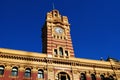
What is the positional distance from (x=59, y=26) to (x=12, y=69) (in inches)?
609

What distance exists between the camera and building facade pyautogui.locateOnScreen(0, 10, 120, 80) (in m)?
37.4

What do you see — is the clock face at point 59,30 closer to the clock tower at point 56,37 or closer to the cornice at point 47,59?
the clock tower at point 56,37

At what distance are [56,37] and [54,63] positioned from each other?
22.8ft

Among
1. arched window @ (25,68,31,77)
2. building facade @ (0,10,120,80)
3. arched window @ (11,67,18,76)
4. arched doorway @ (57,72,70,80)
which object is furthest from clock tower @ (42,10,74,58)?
arched window @ (11,67,18,76)

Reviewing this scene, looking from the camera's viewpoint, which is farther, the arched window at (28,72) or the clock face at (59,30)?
the clock face at (59,30)

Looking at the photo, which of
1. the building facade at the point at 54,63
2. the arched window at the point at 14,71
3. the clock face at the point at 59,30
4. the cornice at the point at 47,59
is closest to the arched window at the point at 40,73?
the building facade at the point at 54,63

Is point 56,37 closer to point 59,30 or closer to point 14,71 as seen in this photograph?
point 59,30

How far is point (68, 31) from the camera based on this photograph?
156 ft

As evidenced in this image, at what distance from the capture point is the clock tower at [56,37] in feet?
140

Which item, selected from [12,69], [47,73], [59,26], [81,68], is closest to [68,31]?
[59,26]

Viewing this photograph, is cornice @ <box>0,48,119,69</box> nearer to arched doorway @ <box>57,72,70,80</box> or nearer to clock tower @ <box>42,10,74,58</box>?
clock tower @ <box>42,10,74,58</box>

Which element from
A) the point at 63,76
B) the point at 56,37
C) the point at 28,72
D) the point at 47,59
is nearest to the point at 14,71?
the point at 28,72

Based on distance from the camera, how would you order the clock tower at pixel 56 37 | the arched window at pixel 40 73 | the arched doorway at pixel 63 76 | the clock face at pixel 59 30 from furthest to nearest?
the clock face at pixel 59 30 → the clock tower at pixel 56 37 → the arched doorway at pixel 63 76 → the arched window at pixel 40 73

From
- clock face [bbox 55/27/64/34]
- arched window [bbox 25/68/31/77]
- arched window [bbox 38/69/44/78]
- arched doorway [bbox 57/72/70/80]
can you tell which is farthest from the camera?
clock face [bbox 55/27/64/34]
